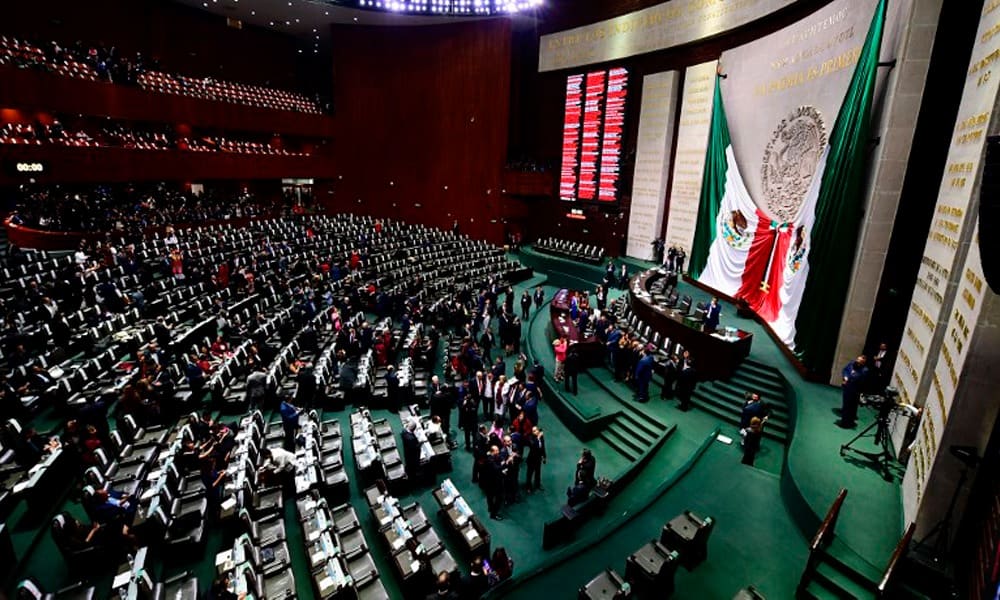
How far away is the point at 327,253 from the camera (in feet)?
70.5

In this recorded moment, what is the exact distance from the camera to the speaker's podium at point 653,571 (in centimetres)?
599

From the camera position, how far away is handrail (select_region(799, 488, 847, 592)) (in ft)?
19.1

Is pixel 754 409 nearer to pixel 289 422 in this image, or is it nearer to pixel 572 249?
pixel 289 422

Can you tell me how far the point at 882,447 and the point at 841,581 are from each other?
3.50 metres

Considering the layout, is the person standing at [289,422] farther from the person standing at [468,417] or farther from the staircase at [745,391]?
the staircase at [745,391]

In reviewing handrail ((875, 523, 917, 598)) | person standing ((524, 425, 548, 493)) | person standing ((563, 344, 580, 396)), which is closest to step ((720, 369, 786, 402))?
person standing ((563, 344, 580, 396))

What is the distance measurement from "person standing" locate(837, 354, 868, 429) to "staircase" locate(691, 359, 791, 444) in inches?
40.7

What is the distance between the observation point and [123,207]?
23141 mm

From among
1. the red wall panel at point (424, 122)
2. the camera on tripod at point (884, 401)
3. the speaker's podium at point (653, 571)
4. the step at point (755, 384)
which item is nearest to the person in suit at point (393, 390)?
the speaker's podium at point (653, 571)

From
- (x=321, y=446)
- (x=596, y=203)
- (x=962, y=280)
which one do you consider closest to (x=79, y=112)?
(x=321, y=446)

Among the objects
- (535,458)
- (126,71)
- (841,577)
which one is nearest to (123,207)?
(126,71)

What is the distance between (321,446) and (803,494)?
799cm

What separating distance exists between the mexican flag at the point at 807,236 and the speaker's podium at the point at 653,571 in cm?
683

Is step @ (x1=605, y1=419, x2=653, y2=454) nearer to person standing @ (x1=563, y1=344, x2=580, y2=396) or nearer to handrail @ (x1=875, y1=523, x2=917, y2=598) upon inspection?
person standing @ (x1=563, y1=344, x2=580, y2=396)
